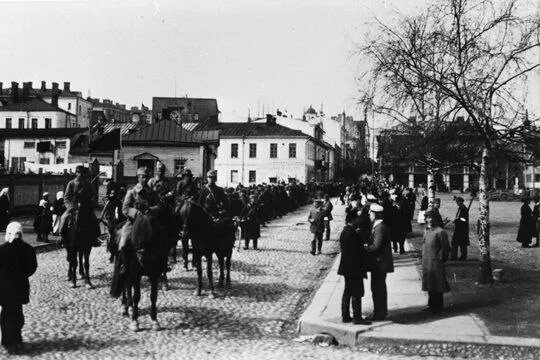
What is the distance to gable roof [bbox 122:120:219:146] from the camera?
48375mm

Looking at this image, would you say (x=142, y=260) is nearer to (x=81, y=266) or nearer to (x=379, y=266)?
(x=379, y=266)

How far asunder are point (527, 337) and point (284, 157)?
63160 millimetres

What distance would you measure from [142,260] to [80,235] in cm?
371

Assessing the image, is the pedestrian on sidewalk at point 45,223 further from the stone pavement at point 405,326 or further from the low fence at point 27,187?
the stone pavement at point 405,326

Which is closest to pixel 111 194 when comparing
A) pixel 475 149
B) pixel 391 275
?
pixel 391 275

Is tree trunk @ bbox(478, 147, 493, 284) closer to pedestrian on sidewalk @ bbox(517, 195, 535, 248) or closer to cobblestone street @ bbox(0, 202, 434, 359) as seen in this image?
cobblestone street @ bbox(0, 202, 434, 359)

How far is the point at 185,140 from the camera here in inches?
1911

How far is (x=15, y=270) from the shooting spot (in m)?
7.04

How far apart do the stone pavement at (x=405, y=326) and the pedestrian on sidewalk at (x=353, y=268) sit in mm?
247

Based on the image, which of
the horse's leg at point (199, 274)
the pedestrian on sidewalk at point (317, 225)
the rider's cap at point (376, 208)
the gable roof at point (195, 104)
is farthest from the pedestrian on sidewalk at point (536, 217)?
the gable roof at point (195, 104)

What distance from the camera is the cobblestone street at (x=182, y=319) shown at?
23.4 feet

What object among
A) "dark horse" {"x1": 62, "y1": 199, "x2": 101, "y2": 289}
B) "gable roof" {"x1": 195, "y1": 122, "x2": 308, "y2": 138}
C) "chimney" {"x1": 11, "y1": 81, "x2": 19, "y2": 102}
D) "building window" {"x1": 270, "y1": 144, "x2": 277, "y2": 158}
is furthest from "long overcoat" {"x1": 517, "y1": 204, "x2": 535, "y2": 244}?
"chimney" {"x1": 11, "y1": 81, "x2": 19, "y2": 102}

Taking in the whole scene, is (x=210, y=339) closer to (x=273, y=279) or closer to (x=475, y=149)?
(x=273, y=279)

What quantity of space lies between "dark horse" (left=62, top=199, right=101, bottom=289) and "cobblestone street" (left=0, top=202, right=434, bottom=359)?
1.24 feet
